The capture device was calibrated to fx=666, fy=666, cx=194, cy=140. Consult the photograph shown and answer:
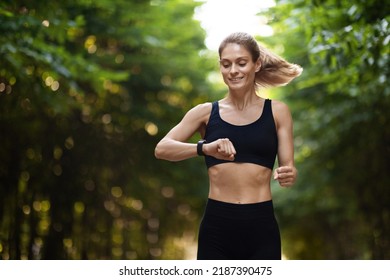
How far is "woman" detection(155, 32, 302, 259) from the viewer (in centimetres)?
353

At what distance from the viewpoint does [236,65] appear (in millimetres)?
3625

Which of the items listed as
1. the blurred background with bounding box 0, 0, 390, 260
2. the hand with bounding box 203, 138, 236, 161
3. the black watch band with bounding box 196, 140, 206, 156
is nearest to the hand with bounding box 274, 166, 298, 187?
the hand with bounding box 203, 138, 236, 161

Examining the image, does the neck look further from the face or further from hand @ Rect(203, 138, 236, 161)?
hand @ Rect(203, 138, 236, 161)

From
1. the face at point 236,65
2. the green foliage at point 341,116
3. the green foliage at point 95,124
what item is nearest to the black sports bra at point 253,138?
the face at point 236,65

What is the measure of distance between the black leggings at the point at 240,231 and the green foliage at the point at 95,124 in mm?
5140

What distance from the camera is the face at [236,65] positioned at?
143 inches

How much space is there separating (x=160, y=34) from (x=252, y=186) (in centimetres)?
1012

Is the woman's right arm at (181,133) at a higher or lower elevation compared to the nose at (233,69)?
lower

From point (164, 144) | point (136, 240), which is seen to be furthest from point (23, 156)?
point (164, 144)

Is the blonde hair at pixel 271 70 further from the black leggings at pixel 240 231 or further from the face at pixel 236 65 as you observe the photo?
the black leggings at pixel 240 231

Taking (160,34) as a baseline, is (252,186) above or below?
below

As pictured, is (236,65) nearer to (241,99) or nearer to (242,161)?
(241,99)
